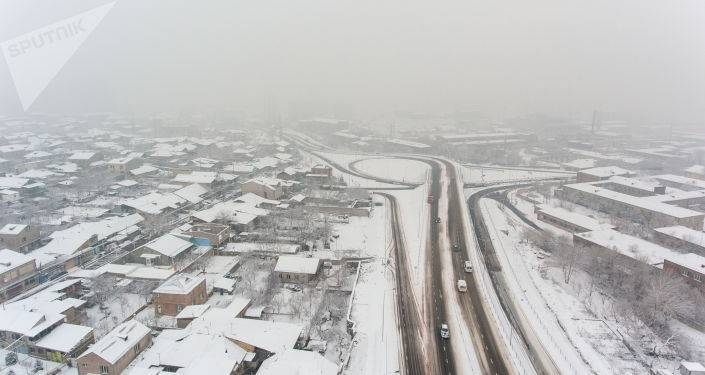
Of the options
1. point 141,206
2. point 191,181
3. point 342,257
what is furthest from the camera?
point 191,181

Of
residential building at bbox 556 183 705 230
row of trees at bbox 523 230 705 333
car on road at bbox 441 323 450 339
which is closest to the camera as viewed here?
car on road at bbox 441 323 450 339

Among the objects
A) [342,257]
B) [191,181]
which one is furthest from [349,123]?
[342,257]

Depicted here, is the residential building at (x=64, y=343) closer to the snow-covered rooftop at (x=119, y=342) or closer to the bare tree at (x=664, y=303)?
the snow-covered rooftop at (x=119, y=342)

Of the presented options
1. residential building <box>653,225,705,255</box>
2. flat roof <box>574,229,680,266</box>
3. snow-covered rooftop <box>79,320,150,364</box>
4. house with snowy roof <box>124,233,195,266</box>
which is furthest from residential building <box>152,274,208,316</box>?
residential building <box>653,225,705,255</box>

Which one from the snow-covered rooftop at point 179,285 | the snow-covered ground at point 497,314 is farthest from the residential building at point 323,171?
the snow-covered rooftop at point 179,285

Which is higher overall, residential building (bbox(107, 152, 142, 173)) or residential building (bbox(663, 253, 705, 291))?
residential building (bbox(107, 152, 142, 173))

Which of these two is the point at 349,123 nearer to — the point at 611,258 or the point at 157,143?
the point at 157,143

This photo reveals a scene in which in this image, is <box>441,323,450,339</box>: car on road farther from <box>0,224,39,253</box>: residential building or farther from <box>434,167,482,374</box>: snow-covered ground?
<box>0,224,39,253</box>: residential building

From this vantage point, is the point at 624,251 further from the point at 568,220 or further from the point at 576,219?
the point at 576,219
